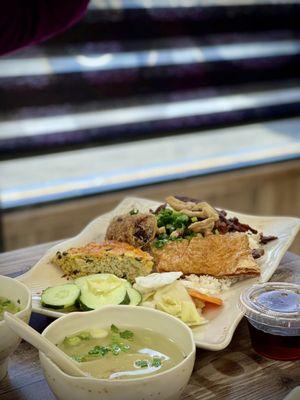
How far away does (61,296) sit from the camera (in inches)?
64.7

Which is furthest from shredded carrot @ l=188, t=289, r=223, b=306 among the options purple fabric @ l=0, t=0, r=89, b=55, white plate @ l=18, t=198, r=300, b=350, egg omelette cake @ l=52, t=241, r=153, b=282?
purple fabric @ l=0, t=0, r=89, b=55

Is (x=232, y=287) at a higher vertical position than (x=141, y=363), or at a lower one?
lower

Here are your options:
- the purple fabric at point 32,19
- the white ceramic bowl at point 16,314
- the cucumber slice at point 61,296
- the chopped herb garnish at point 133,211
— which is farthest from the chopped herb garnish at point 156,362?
the purple fabric at point 32,19

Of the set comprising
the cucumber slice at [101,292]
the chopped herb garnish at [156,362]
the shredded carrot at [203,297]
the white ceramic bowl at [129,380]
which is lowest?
the shredded carrot at [203,297]

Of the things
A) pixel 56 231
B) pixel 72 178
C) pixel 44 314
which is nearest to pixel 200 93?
pixel 72 178

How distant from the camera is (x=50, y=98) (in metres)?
3.59

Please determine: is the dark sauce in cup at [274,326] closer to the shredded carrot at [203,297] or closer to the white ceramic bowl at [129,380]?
the shredded carrot at [203,297]

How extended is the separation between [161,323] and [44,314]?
14.7 inches

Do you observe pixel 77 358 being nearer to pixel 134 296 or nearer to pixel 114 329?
pixel 114 329

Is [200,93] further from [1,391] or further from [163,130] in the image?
[1,391]

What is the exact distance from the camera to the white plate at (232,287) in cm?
153

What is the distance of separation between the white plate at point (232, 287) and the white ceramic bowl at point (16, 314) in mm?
159

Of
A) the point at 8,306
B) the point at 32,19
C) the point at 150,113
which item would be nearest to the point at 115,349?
the point at 8,306

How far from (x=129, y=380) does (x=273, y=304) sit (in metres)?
0.55
